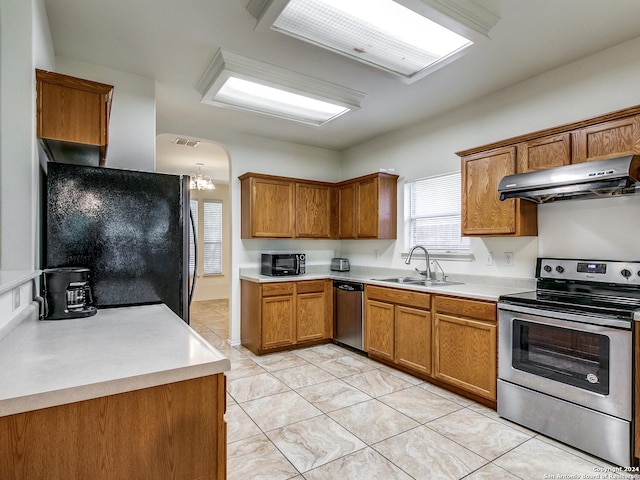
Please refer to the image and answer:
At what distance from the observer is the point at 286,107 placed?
3.43 m

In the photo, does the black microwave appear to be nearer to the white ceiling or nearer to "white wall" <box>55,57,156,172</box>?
"white wall" <box>55,57,156,172</box>

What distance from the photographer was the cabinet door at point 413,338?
127 inches

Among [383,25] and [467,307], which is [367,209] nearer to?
[467,307]

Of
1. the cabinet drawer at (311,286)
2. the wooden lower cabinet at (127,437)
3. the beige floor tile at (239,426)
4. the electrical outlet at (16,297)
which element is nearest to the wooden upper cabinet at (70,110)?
the electrical outlet at (16,297)

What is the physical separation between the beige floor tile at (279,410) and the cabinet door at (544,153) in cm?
254

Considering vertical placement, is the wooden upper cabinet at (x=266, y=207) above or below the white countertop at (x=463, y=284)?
above

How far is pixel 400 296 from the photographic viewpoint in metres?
3.51

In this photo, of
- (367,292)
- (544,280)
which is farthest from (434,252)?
(544,280)

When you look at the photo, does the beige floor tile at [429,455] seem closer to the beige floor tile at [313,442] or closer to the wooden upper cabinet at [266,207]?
the beige floor tile at [313,442]

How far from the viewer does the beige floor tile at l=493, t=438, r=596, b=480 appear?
1990 mm

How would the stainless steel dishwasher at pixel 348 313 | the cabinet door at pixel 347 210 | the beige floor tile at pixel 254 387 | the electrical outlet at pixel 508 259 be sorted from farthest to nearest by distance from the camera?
1. the cabinet door at pixel 347 210
2. the stainless steel dishwasher at pixel 348 313
3. the electrical outlet at pixel 508 259
4. the beige floor tile at pixel 254 387

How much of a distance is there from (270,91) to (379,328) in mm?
2568

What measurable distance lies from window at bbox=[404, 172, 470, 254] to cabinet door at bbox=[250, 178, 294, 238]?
1509 mm

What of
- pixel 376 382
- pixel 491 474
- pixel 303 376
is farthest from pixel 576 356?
pixel 303 376
